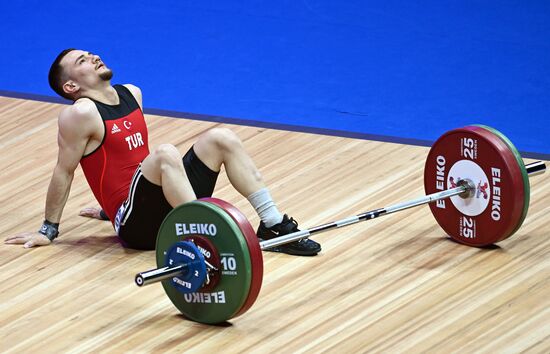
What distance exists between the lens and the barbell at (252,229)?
9.86 feet

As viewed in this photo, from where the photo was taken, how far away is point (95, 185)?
12.2 ft

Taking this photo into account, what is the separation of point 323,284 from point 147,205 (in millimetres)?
606

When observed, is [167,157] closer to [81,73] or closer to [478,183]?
[81,73]

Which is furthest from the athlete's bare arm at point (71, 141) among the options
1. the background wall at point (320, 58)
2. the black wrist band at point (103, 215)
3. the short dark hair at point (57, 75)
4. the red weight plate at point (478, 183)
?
the background wall at point (320, 58)

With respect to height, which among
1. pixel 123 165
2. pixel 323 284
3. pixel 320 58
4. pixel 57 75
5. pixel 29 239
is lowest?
pixel 323 284

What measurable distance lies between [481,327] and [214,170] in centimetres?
103

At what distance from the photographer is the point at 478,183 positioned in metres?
3.61

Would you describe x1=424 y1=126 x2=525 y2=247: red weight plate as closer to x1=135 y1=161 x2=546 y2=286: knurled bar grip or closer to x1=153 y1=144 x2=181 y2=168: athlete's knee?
x1=135 y1=161 x2=546 y2=286: knurled bar grip

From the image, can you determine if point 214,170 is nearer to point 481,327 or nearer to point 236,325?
point 236,325

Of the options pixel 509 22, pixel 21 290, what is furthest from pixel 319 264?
pixel 509 22

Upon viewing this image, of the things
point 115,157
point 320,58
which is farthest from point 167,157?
point 320,58

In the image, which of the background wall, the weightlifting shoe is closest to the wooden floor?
the weightlifting shoe

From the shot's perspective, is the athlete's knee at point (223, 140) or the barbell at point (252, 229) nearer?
the barbell at point (252, 229)

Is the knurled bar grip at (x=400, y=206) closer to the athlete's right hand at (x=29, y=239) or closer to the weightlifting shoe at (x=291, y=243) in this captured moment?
the weightlifting shoe at (x=291, y=243)
